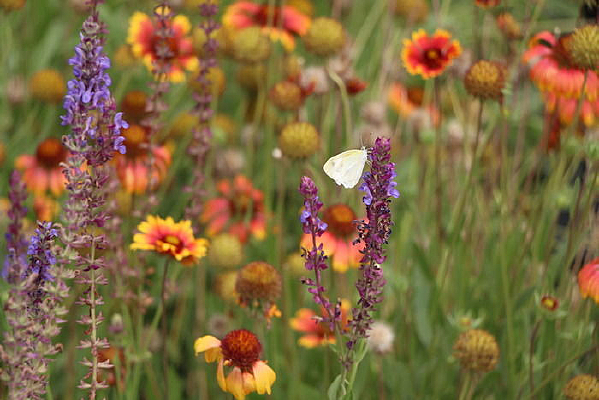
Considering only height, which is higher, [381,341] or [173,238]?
[173,238]

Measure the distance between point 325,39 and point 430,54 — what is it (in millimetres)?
300

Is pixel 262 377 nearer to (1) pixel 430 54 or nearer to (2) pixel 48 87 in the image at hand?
(1) pixel 430 54

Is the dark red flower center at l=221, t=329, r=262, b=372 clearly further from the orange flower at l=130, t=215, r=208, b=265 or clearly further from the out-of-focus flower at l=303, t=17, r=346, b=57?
the out-of-focus flower at l=303, t=17, r=346, b=57

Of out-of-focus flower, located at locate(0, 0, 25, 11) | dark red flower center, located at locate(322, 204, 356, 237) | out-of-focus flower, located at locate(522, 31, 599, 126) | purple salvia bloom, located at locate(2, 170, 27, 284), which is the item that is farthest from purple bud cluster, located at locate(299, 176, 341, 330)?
out-of-focus flower, located at locate(0, 0, 25, 11)

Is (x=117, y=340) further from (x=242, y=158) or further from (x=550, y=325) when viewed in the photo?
(x=242, y=158)

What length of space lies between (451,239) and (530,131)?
1669mm

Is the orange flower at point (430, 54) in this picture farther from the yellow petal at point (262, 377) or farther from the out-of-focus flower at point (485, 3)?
the yellow petal at point (262, 377)

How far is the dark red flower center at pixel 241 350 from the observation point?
1217mm

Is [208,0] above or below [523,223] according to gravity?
above

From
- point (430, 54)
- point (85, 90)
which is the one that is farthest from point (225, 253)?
point (85, 90)

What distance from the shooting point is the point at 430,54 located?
1.78 meters

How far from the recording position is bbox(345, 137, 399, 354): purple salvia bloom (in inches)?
37.0

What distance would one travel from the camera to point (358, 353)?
1133 millimetres

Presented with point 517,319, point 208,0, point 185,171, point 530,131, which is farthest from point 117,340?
point 530,131
